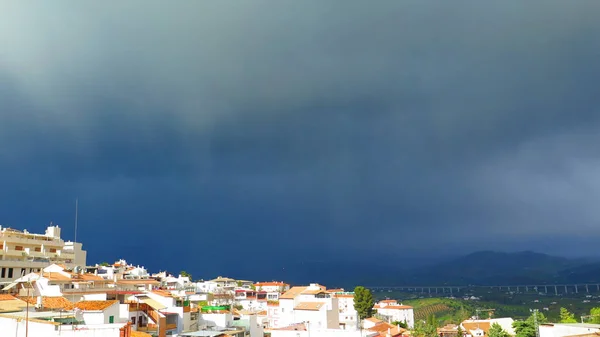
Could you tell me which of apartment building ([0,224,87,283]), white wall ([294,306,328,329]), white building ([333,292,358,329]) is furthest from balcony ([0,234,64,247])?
white building ([333,292,358,329])

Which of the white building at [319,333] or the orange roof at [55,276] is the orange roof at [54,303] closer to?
the orange roof at [55,276]

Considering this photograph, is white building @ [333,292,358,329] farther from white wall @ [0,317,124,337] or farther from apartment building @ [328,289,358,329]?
white wall @ [0,317,124,337]

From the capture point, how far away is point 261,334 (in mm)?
52250

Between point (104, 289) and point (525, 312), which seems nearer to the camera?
point (104, 289)

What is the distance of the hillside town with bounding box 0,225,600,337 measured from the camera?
29.0 meters

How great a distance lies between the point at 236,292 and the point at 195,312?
153ft

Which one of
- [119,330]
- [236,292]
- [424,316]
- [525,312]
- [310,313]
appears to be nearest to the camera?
[119,330]

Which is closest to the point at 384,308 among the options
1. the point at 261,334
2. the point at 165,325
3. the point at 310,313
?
the point at 310,313

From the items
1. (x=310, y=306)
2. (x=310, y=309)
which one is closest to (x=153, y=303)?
(x=310, y=309)

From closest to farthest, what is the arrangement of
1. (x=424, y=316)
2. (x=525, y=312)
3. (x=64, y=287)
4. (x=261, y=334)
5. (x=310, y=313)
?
(x=64, y=287) → (x=261, y=334) → (x=310, y=313) → (x=424, y=316) → (x=525, y=312)

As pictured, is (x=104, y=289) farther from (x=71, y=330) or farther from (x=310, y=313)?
(x=310, y=313)

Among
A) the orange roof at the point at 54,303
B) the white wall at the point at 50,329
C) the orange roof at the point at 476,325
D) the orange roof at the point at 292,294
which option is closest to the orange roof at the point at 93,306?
the orange roof at the point at 54,303

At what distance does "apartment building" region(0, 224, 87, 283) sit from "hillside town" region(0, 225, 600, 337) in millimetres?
131

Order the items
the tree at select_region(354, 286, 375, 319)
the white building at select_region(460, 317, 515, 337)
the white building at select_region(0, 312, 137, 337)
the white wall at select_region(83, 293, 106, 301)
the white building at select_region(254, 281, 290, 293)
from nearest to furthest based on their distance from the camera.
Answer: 1. the white building at select_region(0, 312, 137, 337)
2. the white wall at select_region(83, 293, 106, 301)
3. the tree at select_region(354, 286, 375, 319)
4. the white building at select_region(460, 317, 515, 337)
5. the white building at select_region(254, 281, 290, 293)
